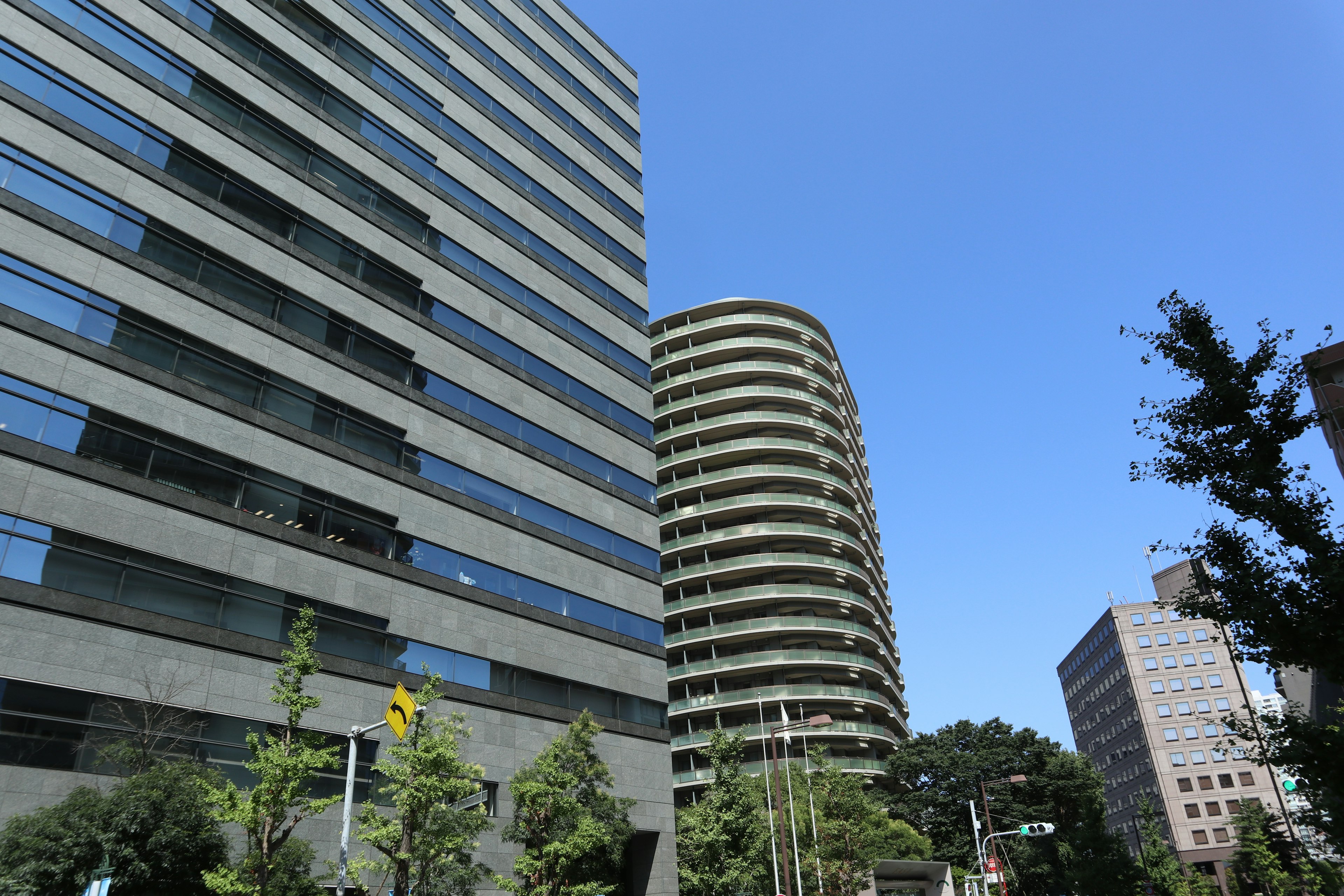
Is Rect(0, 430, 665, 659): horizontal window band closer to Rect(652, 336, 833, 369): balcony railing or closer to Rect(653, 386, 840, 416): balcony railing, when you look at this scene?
Rect(653, 386, 840, 416): balcony railing

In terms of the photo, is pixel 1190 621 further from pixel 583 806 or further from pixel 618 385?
pixel 583 806

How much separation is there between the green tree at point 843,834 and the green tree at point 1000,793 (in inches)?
693

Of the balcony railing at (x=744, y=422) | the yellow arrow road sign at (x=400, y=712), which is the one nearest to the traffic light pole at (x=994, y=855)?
the balcony railing at (x=744, y=422)

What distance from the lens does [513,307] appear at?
134 feet

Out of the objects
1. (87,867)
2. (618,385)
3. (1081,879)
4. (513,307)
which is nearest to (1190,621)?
(1081,879)

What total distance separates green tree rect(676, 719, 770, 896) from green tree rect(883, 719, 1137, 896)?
33472 mm

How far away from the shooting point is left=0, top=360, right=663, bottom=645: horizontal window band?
930 inches

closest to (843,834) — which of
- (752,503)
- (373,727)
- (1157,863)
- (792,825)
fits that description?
(792,825)

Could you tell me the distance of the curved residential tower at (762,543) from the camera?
66.8 m

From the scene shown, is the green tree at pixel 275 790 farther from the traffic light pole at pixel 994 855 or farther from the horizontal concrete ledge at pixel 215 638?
the traffic light pole at pixel 994 855

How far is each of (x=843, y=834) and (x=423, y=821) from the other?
27004mm

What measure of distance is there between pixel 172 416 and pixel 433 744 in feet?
43.1

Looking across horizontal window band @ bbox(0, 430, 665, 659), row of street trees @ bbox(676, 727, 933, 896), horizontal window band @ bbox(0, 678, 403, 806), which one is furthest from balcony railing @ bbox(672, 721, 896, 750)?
horizontal window band @ bbox(0, 678, 403, 806)

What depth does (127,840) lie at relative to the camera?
63.2ft
